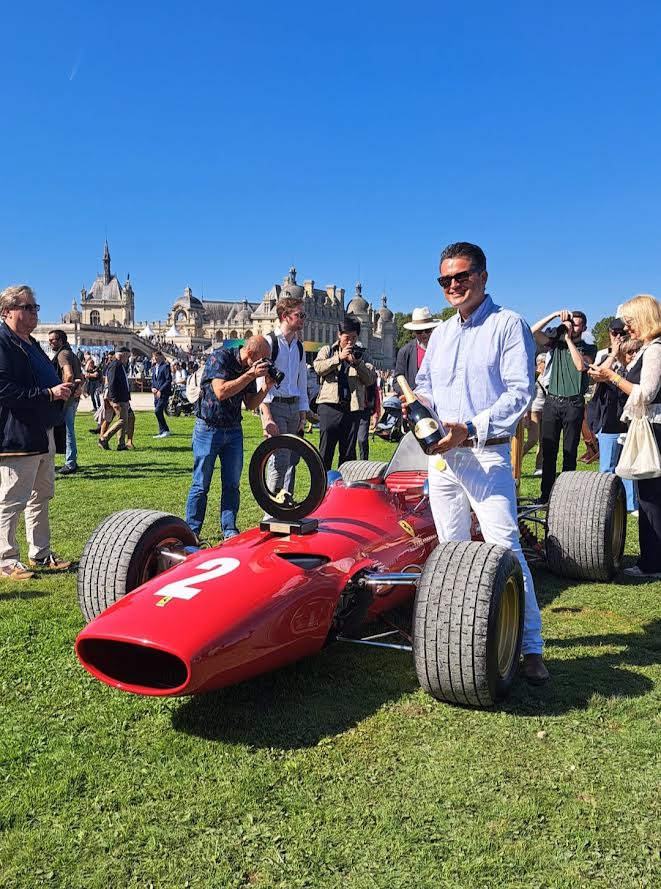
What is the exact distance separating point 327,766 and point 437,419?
187 cm

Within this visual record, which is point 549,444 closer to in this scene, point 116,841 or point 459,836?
Result: point 459,836

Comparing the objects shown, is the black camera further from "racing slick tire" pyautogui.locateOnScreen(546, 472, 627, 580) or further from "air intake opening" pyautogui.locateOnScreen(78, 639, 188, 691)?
"air intake opening" pyautogui.locateOnScreen(78, 639, 188, 691)

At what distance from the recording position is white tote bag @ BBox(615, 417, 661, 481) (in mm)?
6480

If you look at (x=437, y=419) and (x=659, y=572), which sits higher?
(x=437, y=419)

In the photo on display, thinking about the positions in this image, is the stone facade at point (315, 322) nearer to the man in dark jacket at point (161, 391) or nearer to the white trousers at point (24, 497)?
the man in dark jacket at point (161, 391)

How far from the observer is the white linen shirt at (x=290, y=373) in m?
7.68

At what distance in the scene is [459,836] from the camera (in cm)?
295

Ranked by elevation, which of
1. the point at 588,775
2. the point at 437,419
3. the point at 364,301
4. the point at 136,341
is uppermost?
the point at 364,301

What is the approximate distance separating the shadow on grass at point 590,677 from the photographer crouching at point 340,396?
4510 millimetres

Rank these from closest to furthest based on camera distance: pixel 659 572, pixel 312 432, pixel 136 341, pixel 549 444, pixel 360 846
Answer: pixel 360 846, pixel 659 572, pixel 549 444, pixel 312 432, pixel 136 341

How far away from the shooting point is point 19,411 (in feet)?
20.7

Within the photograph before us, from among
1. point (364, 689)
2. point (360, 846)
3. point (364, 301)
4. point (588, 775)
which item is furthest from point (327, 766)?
point (364, 301)

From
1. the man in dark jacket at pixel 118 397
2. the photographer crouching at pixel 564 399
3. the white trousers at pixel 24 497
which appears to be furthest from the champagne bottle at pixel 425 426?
the man in dark jacket at pixel 118 397

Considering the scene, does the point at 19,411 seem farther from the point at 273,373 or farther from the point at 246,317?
the point at 246,317
